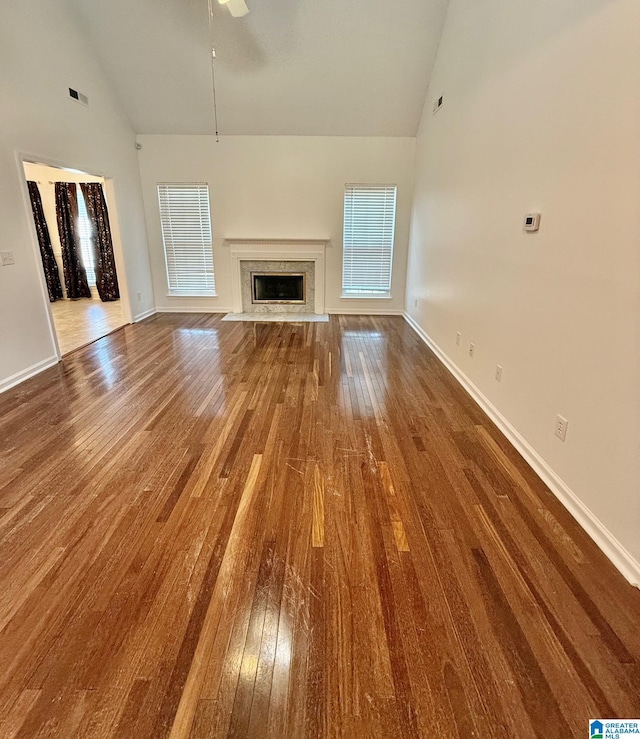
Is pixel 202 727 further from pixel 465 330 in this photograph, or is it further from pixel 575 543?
pixel 465 330

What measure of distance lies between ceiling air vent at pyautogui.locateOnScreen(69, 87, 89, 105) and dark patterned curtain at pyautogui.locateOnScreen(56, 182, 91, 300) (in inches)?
156

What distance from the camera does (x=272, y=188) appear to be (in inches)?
244

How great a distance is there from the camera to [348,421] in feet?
9.60

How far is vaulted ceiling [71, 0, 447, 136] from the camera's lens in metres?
4.30

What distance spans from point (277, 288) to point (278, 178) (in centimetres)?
170

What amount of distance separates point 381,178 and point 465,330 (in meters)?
3.60

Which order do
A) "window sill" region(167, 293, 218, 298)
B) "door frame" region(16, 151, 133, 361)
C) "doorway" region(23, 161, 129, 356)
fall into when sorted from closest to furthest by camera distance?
"door frame" region(16, 151, 133, 361)
"window sill" region(167, 293, 218, 298)
"doorway" region(23, 161, 129, 356)

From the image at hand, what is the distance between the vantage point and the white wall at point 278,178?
6.00m

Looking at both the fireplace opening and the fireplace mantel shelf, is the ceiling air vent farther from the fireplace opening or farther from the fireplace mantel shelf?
the fireplace opening

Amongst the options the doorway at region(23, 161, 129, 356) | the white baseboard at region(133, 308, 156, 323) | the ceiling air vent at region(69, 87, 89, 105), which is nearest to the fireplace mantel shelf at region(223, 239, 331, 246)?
the white baseboard at region(133, 308, 156, 323)

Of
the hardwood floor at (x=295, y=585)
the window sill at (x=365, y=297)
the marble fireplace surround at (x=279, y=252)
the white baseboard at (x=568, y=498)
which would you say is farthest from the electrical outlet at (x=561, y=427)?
the marble fireplace surround at (x=279, y=252)

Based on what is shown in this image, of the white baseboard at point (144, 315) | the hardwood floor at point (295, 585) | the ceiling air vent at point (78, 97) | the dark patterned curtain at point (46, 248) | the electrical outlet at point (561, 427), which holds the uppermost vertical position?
the ceiling air vent at point (78, 97)

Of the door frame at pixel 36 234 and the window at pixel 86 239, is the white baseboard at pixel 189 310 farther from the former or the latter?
the window at pixel 86 239

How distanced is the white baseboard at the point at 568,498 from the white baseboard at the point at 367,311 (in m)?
3.39
